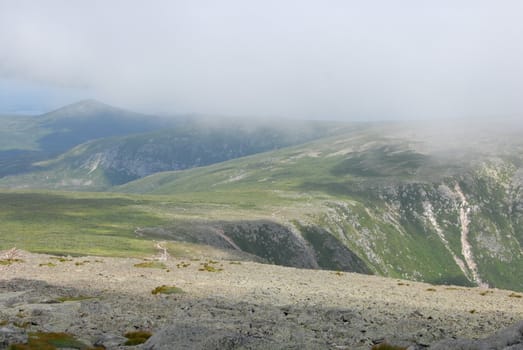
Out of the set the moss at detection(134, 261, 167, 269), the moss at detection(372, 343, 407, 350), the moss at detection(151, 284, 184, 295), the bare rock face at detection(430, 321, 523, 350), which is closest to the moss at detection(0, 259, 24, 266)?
the moss at detection(134, 261, 167, 269)

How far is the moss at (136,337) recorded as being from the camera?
3196cm

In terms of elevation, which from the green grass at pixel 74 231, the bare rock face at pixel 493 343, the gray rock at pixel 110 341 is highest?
the bare rock face at pixel 493 343

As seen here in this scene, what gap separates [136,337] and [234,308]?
47.5 ft

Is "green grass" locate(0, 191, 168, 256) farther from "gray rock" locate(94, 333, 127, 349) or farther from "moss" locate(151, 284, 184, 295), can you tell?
"gray rock" locate(94, 333, 127, 349)

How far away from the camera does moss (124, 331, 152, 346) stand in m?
32.0

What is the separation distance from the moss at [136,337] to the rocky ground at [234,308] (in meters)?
0.69

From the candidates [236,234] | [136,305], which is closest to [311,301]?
[136,305]

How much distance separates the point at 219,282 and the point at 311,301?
54.0 feet

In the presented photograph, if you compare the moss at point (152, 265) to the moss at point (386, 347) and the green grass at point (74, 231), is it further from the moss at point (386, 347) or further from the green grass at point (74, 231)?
the moss at point (386, 347)

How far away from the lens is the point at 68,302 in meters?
45.6

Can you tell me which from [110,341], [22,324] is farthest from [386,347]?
[22,324]

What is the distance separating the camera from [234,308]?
4628 centimetres

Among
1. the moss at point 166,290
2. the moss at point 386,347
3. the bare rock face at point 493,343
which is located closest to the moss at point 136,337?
the moss at point 386,347

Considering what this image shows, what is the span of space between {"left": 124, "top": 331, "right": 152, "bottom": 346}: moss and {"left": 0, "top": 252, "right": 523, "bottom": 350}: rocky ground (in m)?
0.69
